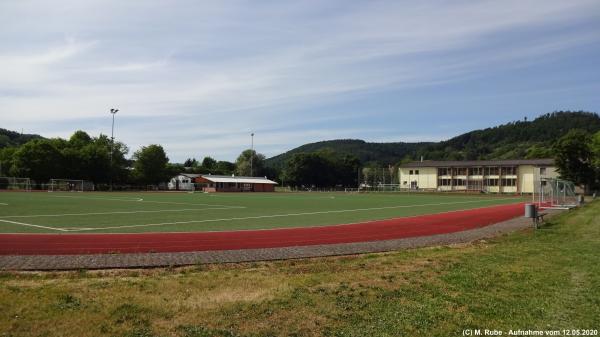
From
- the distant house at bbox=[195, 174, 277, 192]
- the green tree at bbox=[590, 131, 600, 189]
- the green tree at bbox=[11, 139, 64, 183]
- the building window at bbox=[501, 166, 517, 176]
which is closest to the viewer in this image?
the green tree at bbox=[590, 131, 600, 189]

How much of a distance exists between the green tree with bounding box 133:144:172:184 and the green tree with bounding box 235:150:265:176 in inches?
1905

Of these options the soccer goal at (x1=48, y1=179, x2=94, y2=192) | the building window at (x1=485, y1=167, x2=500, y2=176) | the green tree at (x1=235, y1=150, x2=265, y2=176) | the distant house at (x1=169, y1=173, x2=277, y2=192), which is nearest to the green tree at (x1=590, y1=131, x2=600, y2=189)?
the building window at (x1=485, y1=167, x2=500, y2=176)

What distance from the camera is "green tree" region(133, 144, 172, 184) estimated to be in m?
114

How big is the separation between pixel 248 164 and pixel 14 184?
88124 mm

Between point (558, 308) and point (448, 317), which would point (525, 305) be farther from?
point (448, 317)

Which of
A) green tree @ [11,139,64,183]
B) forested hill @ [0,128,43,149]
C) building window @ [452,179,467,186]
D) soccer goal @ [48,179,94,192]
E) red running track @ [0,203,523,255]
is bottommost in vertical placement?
red running track @ [0,203,523,255]

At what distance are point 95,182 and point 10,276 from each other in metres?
98.2

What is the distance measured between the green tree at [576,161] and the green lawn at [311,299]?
7930 centimetres

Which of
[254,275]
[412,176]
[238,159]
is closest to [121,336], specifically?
[254,275]

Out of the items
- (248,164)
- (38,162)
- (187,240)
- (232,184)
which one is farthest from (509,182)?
(187,240)

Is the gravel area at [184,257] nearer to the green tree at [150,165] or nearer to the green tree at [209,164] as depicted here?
the green tree at [150,165]

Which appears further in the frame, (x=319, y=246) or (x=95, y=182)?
(x=95, y=182)

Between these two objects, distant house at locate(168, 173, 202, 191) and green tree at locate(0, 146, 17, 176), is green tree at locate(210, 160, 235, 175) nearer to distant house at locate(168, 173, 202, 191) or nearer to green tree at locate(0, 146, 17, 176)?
distant house at locate(168, 173, 202, 191)

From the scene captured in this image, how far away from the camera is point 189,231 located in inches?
762
